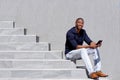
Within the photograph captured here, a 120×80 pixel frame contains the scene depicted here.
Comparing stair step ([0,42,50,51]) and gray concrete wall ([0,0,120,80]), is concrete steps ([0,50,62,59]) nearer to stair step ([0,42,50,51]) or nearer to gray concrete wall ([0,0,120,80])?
stair step ([0,42,50,51])

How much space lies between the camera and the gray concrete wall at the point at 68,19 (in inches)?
313

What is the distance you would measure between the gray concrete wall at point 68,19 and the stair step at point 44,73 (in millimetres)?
1552

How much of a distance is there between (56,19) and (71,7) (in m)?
0.42

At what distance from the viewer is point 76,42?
690 cm

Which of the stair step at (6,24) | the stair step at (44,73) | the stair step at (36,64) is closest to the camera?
the stair step at (44,73)

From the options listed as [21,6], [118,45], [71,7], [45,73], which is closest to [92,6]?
[71,7]

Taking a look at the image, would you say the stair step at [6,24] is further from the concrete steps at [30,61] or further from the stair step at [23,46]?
the stair step at [23,46]

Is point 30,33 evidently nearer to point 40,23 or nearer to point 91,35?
point 40,23

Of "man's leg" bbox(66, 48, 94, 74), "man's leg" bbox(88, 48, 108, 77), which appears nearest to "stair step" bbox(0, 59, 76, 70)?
"man's leg" bbox(66, 48, 94, 74)

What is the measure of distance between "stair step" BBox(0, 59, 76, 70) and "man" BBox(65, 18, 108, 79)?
0.67 feet

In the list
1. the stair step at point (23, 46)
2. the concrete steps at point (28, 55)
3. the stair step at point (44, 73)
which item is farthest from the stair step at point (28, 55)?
the stair step at point (44, 73)

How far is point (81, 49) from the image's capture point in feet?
21.6

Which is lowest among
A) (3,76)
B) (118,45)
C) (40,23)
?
(3,76)

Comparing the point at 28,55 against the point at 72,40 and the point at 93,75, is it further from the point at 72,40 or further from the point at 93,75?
the point at 93,75
